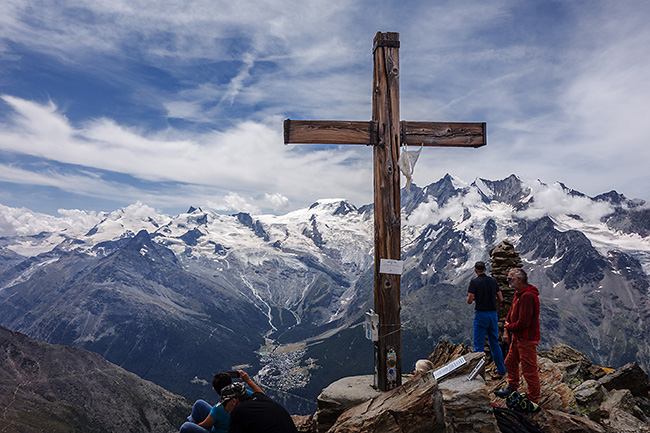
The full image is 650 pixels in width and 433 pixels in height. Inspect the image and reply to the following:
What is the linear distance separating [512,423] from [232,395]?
6.48 m

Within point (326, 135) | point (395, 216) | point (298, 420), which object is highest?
point (326, 135)

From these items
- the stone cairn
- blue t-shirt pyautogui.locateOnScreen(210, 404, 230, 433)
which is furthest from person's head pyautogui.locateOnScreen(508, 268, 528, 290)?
the stone cairn

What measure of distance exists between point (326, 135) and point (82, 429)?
650 feet

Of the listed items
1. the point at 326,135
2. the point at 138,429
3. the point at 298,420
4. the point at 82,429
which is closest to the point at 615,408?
the point at 298,420

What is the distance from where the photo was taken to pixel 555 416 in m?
9.43

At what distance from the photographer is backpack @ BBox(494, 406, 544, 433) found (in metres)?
8.46

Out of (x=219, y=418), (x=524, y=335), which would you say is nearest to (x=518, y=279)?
(x=524, y=335)

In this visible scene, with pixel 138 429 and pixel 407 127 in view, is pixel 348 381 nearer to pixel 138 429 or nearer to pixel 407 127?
pixel 407 127

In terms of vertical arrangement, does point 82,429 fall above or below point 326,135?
below

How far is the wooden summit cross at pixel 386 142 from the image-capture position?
1027 cm

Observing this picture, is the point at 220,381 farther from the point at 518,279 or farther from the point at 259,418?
the point at 518,279

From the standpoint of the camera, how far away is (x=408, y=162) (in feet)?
34.8

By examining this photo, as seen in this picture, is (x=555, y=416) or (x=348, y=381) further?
(x=348, y=381)

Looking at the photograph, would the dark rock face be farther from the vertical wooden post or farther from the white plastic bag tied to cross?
the white plastic bag tied to cross
